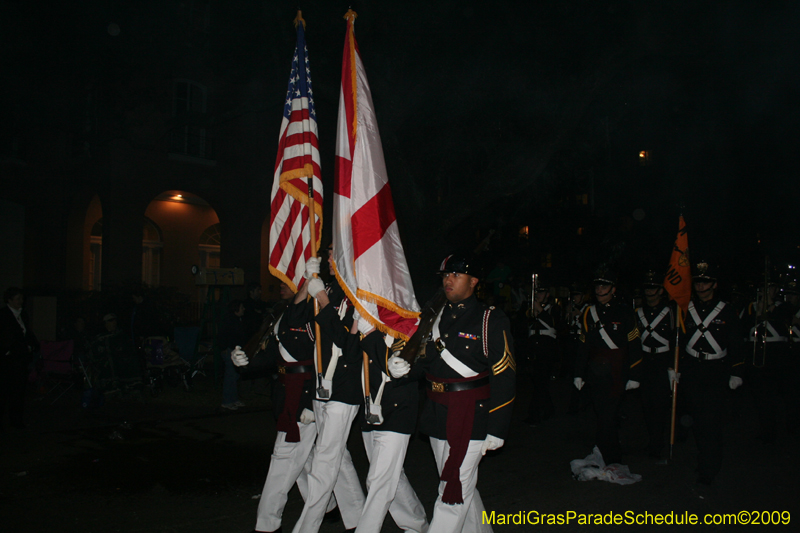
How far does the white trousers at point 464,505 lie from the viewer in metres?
3.58

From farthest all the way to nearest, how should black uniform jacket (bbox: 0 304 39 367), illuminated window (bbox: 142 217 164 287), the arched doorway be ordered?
illuminated window (bbox: 142 217 164 287) → the arched doorway → black uniform jacket (bbox: 0 304 39 367)

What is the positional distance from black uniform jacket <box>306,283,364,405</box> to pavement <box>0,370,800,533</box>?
74 cm

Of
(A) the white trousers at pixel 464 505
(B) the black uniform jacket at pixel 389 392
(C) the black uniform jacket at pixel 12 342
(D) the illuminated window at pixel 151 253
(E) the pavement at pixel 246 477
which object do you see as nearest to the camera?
(A) the white trousers at pixel 464 505

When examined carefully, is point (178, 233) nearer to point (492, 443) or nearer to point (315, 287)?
point (315, 287)

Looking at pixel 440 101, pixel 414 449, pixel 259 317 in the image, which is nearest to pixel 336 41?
pixel 440 101

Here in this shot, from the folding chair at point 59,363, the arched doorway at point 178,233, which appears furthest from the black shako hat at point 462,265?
the arched doorway at point 178,233

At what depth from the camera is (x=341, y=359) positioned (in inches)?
173

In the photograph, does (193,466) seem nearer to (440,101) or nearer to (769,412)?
(769,412)

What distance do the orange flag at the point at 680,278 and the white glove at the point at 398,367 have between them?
456 cm

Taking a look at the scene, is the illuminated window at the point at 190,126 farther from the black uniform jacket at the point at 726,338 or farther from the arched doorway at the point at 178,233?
the black uniform jacket at the point at 726,338

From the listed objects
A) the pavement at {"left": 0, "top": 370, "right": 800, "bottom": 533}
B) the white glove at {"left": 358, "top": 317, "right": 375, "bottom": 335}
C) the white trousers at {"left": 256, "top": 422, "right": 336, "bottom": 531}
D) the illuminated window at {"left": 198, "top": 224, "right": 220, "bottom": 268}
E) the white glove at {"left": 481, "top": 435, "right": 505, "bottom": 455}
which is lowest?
the pavement at {"left": 0, "top": 370, "right": 800, "bottom": 533}

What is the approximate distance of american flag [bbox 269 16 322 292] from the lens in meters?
5.12

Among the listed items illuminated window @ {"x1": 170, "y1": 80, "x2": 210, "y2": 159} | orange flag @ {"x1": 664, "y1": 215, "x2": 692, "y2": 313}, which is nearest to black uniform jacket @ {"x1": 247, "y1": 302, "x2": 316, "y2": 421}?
orange flag @ {"x1": 664, "y1": 215, "x2": 692, "y2": 313}

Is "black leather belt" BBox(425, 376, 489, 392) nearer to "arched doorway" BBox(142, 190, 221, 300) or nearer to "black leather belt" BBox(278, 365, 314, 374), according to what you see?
"black leather belt" BBox(278, 365, 314, 374)
